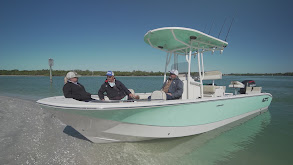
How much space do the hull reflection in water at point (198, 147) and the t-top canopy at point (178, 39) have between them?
2.92 m

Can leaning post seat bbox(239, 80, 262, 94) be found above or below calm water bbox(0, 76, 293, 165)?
above

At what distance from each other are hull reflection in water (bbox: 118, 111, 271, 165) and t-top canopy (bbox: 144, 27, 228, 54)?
9.57ft

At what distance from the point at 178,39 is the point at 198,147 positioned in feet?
10.5

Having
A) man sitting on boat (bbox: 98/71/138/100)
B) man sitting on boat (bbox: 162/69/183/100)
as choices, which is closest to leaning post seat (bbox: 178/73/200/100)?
man sitting on boat (bbox: 162/69/183/100)

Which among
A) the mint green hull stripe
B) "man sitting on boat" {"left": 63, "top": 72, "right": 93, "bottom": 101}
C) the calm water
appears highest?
"man sitting on boat" {"left": 63, "top": 72, "right": 93, "bottom": 101}

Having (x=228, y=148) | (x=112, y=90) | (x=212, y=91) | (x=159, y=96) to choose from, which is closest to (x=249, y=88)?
(x=212, y=91)

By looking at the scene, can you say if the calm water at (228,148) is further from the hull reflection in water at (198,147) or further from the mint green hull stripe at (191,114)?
the mint green hull stripe at (191,114)

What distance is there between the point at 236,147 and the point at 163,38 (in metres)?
3.84

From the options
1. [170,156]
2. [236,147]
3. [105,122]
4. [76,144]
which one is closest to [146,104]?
[105,122]

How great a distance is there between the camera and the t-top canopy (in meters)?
4.14

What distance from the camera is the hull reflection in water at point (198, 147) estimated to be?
360cm

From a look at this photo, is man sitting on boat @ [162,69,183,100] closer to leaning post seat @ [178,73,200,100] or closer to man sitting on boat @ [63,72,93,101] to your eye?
leaning post seat @ [178,73,200,100]

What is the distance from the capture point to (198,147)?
4.22 metres

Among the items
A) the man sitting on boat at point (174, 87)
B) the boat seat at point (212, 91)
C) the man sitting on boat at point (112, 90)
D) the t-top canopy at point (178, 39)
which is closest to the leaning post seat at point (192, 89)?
the man sitting on boat at point (174, 87)
